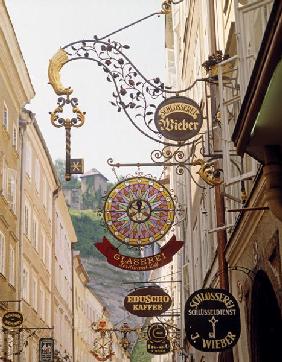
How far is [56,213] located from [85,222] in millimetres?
112556

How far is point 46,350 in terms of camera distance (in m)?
31.1

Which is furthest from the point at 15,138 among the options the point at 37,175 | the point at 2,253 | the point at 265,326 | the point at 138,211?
the point at 265,326

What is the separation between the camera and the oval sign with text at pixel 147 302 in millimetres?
20500

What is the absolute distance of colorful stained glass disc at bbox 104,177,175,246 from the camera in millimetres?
14008

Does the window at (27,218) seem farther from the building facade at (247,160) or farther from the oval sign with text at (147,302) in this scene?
the building facade at (247,160)

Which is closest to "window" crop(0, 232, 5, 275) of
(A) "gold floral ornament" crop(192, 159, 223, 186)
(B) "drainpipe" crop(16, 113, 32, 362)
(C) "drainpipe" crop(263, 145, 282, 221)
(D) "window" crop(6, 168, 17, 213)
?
(D) "window" crop(6, 168, 17, 213)

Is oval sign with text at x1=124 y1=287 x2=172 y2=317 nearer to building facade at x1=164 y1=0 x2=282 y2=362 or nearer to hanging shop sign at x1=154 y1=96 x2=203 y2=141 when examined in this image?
building facade at x1=164 y1=0 x2=282 y2=362

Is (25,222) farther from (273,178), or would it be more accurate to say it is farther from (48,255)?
(273,178)

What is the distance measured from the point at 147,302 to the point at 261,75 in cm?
1553

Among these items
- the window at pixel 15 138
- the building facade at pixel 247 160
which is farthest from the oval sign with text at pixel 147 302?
the window at pixel 15 138

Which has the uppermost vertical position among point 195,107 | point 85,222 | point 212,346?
point 85,222

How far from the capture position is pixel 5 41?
26672 mm

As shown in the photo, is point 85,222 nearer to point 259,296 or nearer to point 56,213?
point 56,213

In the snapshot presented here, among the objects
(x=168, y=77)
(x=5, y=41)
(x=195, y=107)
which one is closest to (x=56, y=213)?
(x=168, y=77)
